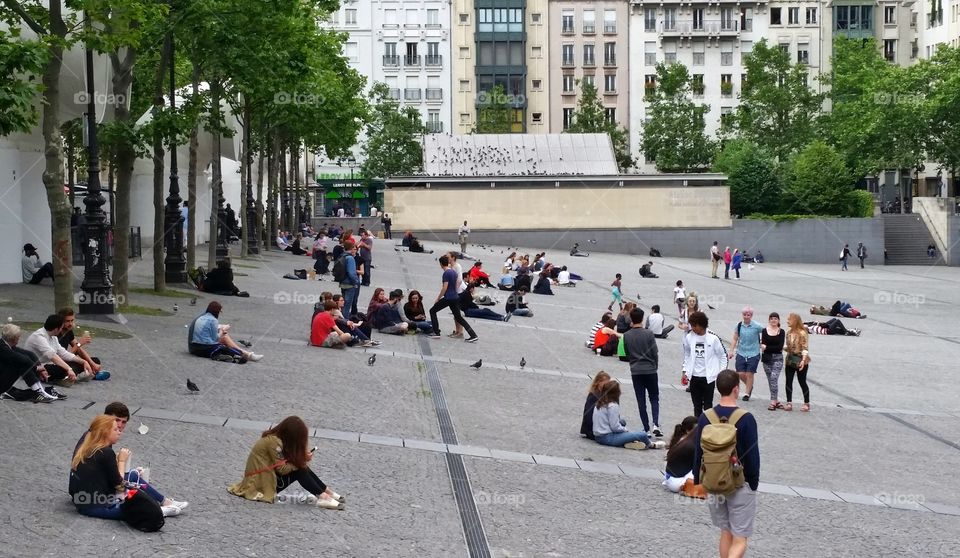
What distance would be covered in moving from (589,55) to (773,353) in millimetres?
83930

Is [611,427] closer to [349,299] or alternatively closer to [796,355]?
[796,355]

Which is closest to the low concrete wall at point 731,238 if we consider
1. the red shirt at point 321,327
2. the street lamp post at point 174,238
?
the street lamp post at point 174,238

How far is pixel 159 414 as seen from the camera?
15.2m

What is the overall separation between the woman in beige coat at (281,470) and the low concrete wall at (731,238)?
53.1 metres

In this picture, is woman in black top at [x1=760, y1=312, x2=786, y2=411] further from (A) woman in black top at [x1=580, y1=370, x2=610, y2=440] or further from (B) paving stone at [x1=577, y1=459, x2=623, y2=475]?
(B) paving stone at [x1=577, y1=459, x2=623, y2=475]

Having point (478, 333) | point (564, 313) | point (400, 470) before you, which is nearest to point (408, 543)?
point (400, 470)

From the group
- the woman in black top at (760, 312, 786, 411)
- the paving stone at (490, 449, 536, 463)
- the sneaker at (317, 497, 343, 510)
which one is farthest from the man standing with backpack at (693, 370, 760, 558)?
the woman in black top at (760, 312, 786, 411)

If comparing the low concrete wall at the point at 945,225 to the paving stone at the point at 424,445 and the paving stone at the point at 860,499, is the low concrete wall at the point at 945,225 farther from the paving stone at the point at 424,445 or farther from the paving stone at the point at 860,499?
the paving stone at the point at 424,445

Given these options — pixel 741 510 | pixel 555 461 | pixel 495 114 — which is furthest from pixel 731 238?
pixel 741 510

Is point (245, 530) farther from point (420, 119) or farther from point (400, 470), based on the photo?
point (420, 119)

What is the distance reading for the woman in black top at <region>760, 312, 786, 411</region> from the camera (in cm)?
1962

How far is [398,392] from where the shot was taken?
61.4ft

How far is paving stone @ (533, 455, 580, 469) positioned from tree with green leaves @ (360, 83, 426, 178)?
7576cm

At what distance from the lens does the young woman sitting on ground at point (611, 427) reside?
52.0 ft
